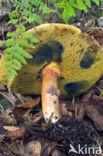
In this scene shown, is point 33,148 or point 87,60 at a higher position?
point 87,60

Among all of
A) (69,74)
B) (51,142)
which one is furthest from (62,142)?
(69,74)

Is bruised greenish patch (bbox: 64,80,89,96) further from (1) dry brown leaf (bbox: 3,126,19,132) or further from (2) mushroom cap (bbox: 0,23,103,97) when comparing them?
(1) dry brown leaf (bbox: 3,126,19,132)

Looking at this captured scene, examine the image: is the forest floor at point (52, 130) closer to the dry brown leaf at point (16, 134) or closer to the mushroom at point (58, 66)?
the dry brown leaf at point (16, 134)

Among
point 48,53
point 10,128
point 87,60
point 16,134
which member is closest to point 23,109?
point 10,128

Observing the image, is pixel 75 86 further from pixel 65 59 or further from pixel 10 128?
pixel 10 128

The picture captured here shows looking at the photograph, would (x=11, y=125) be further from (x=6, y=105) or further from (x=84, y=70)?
(x=84, y=70)

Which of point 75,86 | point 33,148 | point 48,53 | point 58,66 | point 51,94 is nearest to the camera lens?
point 33,148
